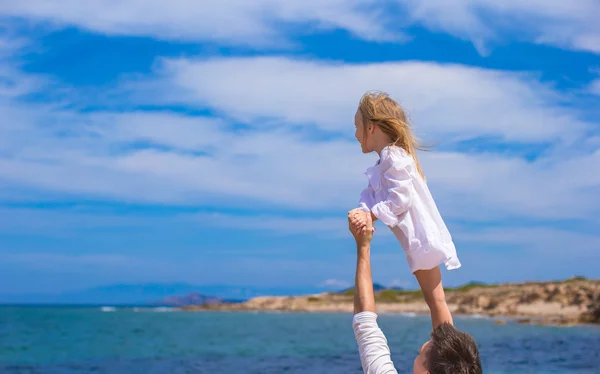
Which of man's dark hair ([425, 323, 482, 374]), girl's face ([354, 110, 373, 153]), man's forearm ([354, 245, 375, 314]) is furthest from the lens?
girl's face ([354, 110, 373, 153])

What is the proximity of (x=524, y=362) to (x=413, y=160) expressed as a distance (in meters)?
21.3

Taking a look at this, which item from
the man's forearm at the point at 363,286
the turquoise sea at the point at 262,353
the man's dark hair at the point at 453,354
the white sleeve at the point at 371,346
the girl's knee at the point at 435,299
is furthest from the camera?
the turquoise sea at the point at 262,353

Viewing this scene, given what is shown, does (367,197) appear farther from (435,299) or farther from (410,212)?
(435,299)

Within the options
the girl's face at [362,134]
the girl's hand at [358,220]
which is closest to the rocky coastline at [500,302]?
the girl's face at [362,134]

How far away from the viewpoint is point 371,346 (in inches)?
104

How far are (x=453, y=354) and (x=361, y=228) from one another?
759mm

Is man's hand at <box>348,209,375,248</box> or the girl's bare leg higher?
man's hand at <box>348,209,375,248</box>

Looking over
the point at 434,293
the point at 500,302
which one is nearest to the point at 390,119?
the point at 434,293

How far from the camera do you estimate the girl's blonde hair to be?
397cm

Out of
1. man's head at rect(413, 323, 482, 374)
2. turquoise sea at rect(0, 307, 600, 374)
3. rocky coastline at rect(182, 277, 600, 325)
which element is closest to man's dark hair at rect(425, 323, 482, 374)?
man's head at rect(413, 323, 482, 374)

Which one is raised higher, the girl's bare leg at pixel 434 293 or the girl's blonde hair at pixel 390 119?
the girl's blonde hair at pixel 390 119

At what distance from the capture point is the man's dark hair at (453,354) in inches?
96.0

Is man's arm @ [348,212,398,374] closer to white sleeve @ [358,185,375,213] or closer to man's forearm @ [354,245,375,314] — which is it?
man's forearm @ [354,245,375,314]

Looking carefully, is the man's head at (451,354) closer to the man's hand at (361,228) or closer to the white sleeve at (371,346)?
the white sleeve at (371,346)
